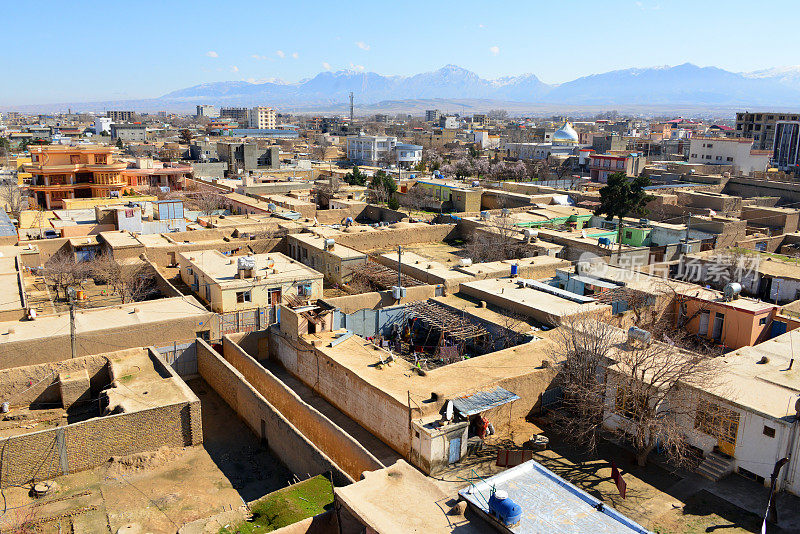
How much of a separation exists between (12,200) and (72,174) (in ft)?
A: 17.9

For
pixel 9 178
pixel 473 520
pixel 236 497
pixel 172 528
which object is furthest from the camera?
pixel 9 178

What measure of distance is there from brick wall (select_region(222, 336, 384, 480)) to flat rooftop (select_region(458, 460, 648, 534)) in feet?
10.9

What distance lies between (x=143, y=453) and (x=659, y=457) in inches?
530

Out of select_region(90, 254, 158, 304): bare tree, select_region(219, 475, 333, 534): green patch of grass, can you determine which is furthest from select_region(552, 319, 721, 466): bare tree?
select_region(90, 254, 158, 304): bare tree

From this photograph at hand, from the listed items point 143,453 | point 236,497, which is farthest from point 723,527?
point 143,453

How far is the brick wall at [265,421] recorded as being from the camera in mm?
13873

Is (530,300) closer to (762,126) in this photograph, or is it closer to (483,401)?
(483,401)

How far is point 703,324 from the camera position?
24.3 m

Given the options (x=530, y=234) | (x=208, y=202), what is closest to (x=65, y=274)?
(x=208, y=202)

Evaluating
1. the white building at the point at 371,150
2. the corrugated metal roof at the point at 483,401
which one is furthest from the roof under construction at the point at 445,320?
the white building at the point at 371,150

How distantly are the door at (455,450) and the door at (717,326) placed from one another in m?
13.3

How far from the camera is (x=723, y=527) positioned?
14055mm

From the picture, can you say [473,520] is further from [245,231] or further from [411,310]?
[245,231]

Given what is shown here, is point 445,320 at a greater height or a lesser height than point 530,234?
lesser
